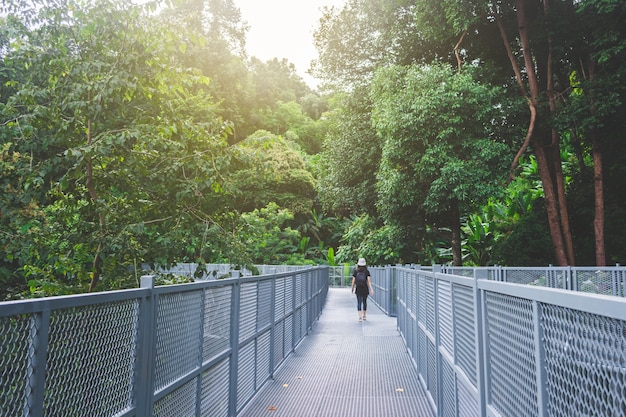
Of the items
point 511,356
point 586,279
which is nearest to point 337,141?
point 586,279

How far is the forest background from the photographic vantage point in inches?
268

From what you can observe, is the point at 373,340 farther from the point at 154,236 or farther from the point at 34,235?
the point at 34,235

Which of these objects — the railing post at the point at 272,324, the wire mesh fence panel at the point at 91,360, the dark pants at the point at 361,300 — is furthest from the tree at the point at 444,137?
the wire mesh fence panel at the point at 91,360

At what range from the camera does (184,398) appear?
3857 mm

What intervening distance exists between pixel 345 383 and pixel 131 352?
200 inches

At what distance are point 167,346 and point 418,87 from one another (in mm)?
16339

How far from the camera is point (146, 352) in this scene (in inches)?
121

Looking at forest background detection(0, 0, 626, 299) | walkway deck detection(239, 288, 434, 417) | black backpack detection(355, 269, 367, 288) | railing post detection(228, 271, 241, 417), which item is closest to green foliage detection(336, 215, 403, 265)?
forest background detection(0, 0, 626, 299)

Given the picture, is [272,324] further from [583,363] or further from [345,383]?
[583,363]

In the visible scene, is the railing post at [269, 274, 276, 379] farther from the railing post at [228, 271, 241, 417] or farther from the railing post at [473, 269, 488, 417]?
the railing post at [473, 269, 488, 417]

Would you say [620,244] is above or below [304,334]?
above

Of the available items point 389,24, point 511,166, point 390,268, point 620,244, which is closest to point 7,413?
point 390,268

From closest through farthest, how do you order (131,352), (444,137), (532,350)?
(532,350) < (131,352) < (444,137)

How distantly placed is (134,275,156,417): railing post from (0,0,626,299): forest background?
345 cm
